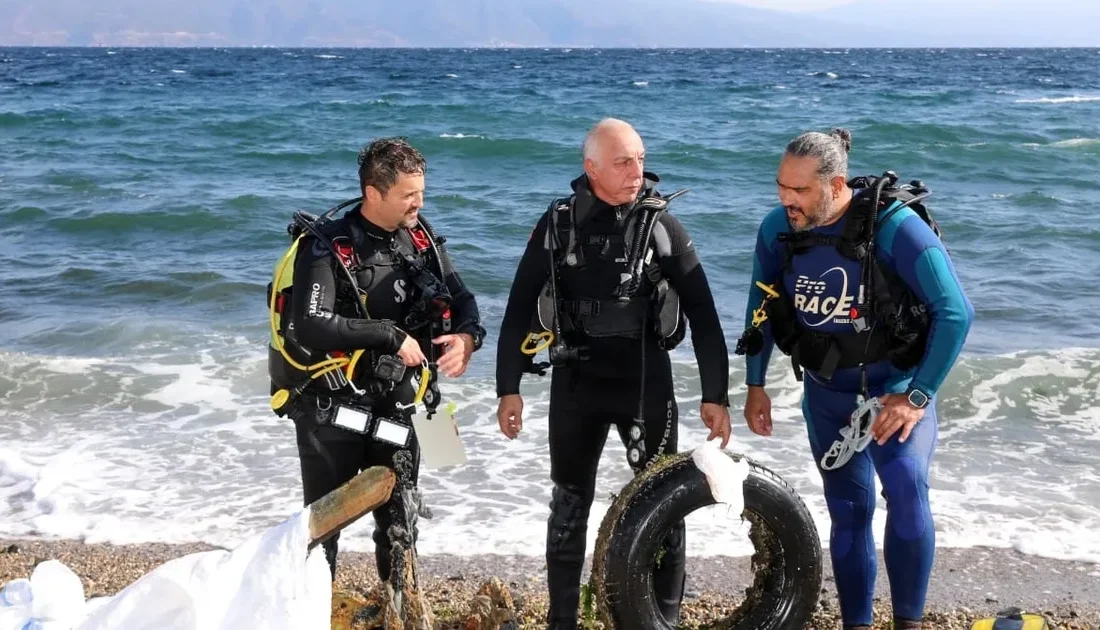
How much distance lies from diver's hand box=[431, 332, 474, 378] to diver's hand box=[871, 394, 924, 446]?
1.48 meters

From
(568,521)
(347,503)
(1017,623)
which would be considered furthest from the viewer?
(568,521)

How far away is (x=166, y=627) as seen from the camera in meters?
2.62

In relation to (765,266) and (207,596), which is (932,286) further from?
(207,596)

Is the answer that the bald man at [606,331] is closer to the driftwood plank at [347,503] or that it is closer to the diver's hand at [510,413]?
the diver's hand at [510,413]

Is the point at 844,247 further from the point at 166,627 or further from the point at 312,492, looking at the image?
Answer: the point at 166,627

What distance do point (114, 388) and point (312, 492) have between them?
5.27 metres

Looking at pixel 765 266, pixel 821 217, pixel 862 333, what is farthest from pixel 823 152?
pixel 862 333

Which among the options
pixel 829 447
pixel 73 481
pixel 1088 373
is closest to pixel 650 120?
pixel 1088 373

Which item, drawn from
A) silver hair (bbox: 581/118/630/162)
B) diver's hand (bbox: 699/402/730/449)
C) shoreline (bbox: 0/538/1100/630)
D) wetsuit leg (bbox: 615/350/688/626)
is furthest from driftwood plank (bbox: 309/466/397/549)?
shoreline (bbox: 0/538/1100/630)

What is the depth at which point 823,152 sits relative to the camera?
3609mm

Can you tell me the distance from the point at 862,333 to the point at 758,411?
53 centimetres

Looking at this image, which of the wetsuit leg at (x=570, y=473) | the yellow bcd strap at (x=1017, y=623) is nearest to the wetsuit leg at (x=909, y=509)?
the yellow bcd strap at (x=1017, y=623)

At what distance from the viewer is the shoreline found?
189 inches

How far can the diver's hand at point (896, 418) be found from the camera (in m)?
3.64
